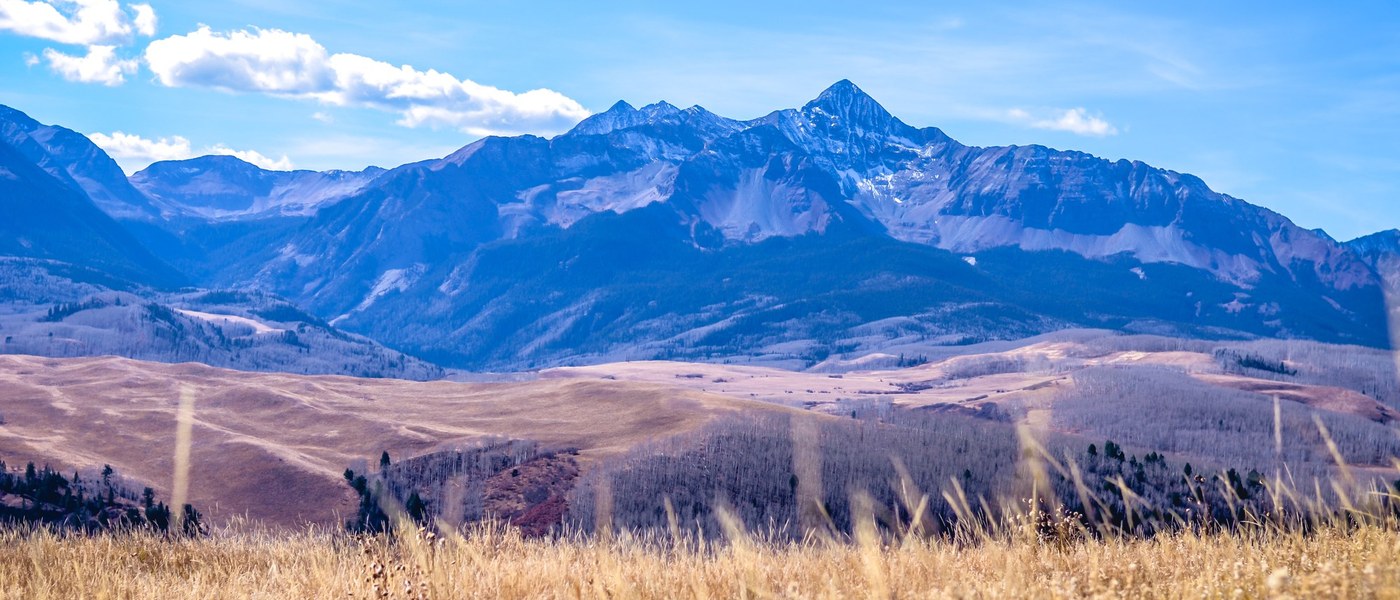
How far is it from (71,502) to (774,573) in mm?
79861

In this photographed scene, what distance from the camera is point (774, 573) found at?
12.8 m

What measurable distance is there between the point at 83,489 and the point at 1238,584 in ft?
314

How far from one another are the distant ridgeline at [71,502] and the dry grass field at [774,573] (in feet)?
181

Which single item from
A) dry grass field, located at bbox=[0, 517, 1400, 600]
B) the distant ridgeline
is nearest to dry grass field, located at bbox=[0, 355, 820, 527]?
the distant ridgeline

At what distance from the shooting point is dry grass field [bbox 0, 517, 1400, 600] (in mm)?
9703

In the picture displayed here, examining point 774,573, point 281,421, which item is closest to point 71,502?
point 281,421

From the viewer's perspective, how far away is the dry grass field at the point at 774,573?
9.70 m

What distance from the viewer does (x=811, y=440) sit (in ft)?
364

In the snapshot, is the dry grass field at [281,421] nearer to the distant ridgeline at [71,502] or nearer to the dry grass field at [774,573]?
the distant ridgeline at [71,502]

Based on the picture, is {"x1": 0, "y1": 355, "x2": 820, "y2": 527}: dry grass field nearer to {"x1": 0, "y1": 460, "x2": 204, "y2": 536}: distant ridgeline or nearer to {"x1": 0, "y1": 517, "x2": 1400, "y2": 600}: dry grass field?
{"x1": 0, "y1": 460, "x2": 204, "y2": 536}: distant ridgeline

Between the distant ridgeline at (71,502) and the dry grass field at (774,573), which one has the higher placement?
the dry grass field at (774,573)

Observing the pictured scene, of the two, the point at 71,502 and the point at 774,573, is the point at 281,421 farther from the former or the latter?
the point at 774,573

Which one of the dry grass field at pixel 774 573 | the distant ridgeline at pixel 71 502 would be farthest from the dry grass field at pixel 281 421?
the dry grass field at pixel 774 573

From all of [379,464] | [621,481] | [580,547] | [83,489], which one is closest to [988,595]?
[580,547]
